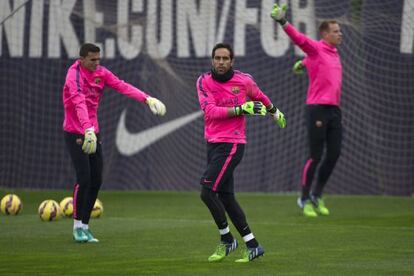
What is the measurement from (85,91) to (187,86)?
825cm

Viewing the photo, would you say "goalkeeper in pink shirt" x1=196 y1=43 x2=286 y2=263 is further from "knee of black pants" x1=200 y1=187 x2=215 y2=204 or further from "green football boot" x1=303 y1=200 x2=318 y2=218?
"green football boot" x1=303 y1=200 x2=318 y2=218

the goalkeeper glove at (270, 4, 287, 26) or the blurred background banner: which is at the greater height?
the goalkeeper glove at (270, 4, 287, 26)

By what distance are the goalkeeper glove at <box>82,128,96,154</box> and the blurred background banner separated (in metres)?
7.69

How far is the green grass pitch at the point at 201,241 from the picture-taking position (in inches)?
318

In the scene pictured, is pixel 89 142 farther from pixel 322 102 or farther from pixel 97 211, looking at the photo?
pixel 322 102

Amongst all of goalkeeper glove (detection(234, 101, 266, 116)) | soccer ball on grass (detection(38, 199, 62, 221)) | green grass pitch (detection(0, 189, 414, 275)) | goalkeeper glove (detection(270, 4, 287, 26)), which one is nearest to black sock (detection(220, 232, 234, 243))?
green grass pitch (detection(0, 189, 414, 275))

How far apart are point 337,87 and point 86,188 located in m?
4.41

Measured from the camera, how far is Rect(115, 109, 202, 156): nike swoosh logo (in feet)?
61.9

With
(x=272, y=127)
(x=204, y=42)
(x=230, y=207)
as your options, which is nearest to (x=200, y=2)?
(x=204, y=42)

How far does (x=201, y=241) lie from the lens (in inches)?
405

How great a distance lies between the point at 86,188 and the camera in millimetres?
10625

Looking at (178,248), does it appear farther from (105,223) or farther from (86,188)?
(105,223)

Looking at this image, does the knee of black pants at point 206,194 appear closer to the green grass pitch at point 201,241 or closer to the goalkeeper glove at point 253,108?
the green grass pitch at point 201,241

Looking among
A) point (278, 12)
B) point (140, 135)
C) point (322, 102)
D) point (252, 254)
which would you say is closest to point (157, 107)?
point (252, 254)
